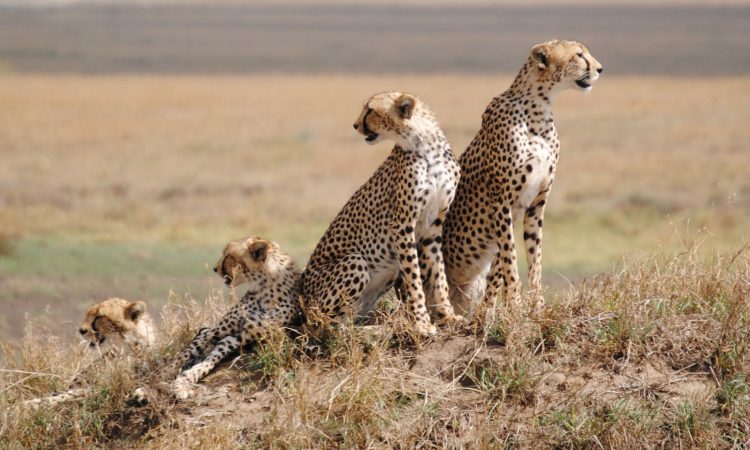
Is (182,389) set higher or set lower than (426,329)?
lower

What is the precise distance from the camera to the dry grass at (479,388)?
4793 mm

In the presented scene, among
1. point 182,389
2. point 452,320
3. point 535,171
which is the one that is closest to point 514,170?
point 535,171

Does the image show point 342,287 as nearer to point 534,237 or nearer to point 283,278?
point 283,278

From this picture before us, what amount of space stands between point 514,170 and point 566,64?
0.56 m

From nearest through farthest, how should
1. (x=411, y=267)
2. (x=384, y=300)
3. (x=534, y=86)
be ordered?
1. (x=411, y=267)
2. (x=534, y=86)
3. (x=384, y=300)

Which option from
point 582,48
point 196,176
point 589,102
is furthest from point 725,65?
point 582,48

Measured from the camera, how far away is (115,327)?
5691mm

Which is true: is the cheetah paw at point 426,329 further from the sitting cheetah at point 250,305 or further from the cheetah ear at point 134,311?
the cheetah ear at point 134,311

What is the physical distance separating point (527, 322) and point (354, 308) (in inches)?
32.4

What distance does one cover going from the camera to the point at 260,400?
16.6 feet

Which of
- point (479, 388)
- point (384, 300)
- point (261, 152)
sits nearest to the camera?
point (479, 388)

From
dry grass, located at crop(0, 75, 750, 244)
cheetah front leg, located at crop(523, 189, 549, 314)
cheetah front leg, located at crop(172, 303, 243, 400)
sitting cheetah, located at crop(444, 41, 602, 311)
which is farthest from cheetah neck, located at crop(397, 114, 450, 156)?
dry grass, located at crop(0, 75, 750, 244)

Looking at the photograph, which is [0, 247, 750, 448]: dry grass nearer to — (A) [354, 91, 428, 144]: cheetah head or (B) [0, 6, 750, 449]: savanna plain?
(B) [0, 6, 750, 449]: savanna plain

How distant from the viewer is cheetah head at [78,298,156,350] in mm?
5668
